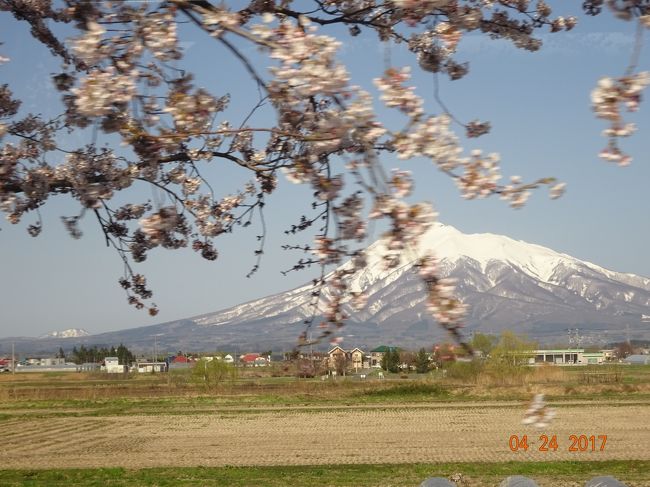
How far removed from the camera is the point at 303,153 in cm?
252

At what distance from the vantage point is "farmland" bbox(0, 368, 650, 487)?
16562 millimetres

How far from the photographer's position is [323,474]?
640 inches

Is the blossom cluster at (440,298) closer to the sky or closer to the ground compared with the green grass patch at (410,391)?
closer to the sky

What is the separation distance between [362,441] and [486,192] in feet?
72.5

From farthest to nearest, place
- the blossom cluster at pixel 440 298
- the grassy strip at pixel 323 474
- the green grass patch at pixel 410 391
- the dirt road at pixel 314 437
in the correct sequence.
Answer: the green grass patch at pixel 410 391, the dirt road at pixel 314 437, the grassy strip at pixel 323 474, the blossom cluster at pixel 440 298

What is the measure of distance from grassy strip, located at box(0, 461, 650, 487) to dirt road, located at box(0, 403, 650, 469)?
1.42 m

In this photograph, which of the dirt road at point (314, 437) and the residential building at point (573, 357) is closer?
the dirt road at point (314, 437)

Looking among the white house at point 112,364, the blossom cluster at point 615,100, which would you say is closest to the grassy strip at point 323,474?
the blossom cluster at point 615,100

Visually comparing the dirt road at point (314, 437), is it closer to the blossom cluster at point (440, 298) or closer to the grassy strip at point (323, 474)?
the grassy strip at point (323, 474)
